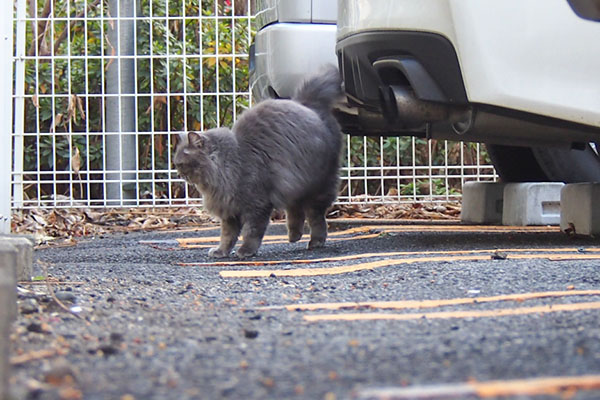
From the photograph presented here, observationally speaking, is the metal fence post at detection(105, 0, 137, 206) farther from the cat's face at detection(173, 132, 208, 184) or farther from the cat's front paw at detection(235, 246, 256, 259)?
the cat's front paw at detection(235, 246, 256, 259)

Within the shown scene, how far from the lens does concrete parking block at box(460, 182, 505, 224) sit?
614 cm

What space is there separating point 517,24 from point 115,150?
394 centimetres

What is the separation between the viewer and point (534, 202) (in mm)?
5781

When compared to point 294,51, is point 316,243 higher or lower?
lower

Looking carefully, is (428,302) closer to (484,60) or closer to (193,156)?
(484,60)

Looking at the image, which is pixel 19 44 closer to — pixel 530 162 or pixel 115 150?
pixel 115 150

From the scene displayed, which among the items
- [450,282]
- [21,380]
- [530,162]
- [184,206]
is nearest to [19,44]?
[184,206]

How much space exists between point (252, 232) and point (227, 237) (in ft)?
0.69

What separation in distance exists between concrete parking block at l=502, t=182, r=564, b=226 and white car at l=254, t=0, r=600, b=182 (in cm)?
141

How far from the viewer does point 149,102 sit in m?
7.42

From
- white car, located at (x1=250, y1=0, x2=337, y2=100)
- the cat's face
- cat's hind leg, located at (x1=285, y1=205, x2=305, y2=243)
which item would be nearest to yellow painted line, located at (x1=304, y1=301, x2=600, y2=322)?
the cat's face

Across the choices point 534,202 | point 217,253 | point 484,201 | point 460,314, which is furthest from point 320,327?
point 484,201

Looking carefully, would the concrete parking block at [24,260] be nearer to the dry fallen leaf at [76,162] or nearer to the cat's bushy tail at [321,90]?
the cat's bushy tail at [321,90]

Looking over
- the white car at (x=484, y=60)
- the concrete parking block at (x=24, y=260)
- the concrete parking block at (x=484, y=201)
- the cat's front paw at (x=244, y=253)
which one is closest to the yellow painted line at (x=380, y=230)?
the concrete parking block at (x=484, y=201)
